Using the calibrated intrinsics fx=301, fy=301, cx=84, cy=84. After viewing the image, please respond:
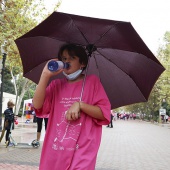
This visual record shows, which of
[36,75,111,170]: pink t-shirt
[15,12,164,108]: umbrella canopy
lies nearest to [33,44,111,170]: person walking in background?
[36,75,111,170]: pink t-shirt

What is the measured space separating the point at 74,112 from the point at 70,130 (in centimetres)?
14

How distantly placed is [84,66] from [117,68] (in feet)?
2.12

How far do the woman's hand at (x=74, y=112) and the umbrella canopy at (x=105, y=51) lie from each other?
67 centimetres

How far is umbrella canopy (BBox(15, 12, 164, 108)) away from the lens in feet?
7.82

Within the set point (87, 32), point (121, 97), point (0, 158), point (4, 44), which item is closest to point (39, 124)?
point (0, 158)

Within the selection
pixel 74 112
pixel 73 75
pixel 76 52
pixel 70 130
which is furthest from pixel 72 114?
pixel 76 52

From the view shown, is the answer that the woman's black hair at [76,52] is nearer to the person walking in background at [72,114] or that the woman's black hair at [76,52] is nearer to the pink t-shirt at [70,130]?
the person walking in background at [72,114]

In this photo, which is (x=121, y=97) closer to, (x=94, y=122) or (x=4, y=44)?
(x=94, y=122)

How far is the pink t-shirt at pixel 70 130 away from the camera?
6.88 ft

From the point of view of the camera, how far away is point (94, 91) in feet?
7.57

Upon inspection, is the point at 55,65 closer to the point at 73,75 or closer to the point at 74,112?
the point at 73,75

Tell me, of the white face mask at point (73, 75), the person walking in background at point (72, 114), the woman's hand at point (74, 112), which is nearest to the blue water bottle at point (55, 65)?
the person walking in background at point (72, 114)

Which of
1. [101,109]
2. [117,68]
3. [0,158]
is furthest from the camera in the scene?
[0,158]

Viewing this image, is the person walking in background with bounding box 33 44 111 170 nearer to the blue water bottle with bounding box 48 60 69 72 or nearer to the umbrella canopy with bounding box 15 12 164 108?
the blue water bottle with bounding box 48 60 69 72
